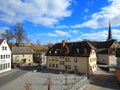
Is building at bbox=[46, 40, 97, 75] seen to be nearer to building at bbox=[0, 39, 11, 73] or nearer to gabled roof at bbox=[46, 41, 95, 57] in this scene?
gabled roof at bbox=[46, 41, 95, 57]

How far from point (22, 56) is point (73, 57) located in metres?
29.6

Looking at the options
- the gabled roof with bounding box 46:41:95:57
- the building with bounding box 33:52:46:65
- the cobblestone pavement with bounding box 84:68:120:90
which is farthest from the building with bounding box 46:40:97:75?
the building with bounding box 33:52:46:65

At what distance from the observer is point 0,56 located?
50.0 meters

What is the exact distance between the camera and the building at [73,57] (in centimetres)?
4812

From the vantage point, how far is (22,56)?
73.0 meters

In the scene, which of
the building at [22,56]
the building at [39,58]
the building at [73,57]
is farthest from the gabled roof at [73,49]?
the building at [39,58]

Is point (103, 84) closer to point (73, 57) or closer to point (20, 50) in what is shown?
point (73, 57)

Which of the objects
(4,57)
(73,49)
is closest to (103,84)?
(73,49)

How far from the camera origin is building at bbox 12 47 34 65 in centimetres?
7138

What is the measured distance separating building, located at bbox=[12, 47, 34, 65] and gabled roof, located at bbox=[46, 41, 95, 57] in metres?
18.6

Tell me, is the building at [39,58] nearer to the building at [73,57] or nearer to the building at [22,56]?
the building at [22,56]

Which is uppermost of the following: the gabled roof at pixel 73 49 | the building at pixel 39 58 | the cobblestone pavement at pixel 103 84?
the gabled roof at pixel 73 49

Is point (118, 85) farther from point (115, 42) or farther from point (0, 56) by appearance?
point (115, 42)

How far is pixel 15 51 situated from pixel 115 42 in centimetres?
4239
